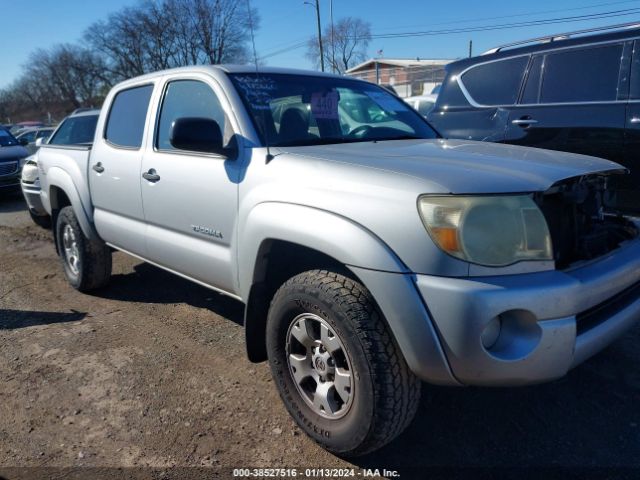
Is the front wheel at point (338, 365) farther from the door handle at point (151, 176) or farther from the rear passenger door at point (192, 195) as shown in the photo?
the door handle at point (151, 176)

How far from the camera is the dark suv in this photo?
4.41 meters

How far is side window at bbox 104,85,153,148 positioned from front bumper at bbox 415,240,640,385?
2.63 meters

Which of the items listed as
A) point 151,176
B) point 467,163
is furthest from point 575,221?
point 151,176

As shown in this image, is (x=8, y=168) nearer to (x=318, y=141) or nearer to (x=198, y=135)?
(x=198, y=135)

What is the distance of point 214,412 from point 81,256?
2.39 m

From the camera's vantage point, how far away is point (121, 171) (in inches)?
148

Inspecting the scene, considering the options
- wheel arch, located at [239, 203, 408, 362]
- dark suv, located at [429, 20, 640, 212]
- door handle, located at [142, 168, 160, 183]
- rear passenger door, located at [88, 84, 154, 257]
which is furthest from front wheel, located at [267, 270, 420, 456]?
dark suv, located at [429, 20, 640, 212]

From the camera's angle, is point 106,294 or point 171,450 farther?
point 106,294

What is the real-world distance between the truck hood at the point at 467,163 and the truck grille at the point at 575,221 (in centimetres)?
7

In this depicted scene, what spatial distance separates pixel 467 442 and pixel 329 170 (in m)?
1.46

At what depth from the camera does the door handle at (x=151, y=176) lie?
334 cm

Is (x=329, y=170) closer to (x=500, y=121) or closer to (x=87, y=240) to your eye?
(x=87, y=240)

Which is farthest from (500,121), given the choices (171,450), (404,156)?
(171,450)

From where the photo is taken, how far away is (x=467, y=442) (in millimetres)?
2498
